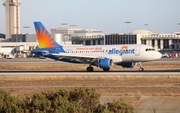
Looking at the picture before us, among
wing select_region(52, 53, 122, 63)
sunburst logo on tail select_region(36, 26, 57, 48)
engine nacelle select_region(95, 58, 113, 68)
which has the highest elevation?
sunburst logo on tail select_region(36, 26, 57, 48)

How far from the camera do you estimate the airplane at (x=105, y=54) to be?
5525cm

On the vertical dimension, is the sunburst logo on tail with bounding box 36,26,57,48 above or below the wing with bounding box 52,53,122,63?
above

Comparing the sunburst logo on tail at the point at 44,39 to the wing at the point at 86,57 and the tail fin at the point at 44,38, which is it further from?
the wing at the point at 86,57

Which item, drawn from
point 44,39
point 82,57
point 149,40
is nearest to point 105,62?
point 82,57

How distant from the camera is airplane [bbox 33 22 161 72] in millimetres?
55250

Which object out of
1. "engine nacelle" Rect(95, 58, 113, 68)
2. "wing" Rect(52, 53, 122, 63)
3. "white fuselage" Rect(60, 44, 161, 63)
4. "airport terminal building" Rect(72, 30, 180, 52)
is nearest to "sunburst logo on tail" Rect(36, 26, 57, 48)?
"wing" Rect(52, 53, 122, 63)

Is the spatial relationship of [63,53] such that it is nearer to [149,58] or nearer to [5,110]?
[149,58]

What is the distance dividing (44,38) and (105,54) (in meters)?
9.61

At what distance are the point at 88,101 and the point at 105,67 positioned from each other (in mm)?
30748

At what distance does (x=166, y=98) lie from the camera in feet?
99.8

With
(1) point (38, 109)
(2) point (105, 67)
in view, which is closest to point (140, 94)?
(1) point (38, 109)

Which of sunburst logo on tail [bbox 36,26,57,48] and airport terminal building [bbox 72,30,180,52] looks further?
airport terminal building [bbox 72,30,180,52]

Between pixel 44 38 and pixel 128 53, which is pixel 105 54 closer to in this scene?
pixel 128 53

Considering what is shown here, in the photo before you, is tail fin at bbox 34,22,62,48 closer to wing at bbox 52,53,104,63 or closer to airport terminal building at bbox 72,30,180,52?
wing at bbox 52,53,104,63
